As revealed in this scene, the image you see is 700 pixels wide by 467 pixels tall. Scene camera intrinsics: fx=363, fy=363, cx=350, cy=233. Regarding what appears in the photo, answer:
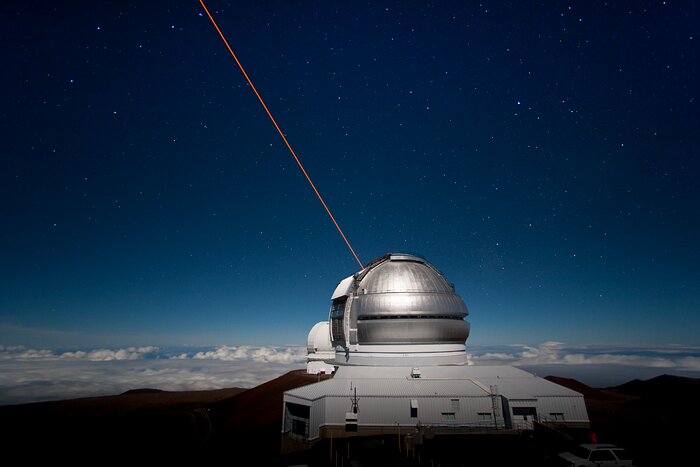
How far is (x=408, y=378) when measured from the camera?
28.2m

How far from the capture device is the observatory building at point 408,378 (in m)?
24.2

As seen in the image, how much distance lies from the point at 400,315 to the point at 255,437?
48.9 feet

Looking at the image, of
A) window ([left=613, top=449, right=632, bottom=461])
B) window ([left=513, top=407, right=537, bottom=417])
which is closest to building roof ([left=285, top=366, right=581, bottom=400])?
window ([left=513, top=407, right=537, bottom=417])

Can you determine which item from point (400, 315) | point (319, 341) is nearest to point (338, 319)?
point (400, 315)

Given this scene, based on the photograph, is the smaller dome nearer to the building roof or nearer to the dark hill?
the building roof

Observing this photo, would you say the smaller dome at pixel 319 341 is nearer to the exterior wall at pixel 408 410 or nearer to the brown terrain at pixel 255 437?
the brown terrain at pixel 255 437

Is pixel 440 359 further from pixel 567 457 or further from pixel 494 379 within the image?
pixel 567 457

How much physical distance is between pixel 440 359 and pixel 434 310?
13.5 ft

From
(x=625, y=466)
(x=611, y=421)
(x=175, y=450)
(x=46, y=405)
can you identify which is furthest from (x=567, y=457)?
(x=46, y=405)

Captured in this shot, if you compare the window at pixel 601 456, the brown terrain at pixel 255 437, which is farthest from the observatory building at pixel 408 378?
the window at pixel 601 456

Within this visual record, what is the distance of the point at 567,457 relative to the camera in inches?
643

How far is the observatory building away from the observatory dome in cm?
8

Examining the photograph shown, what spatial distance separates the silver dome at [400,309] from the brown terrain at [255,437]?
365 inches

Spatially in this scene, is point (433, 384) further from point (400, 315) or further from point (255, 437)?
point (255, 437)
